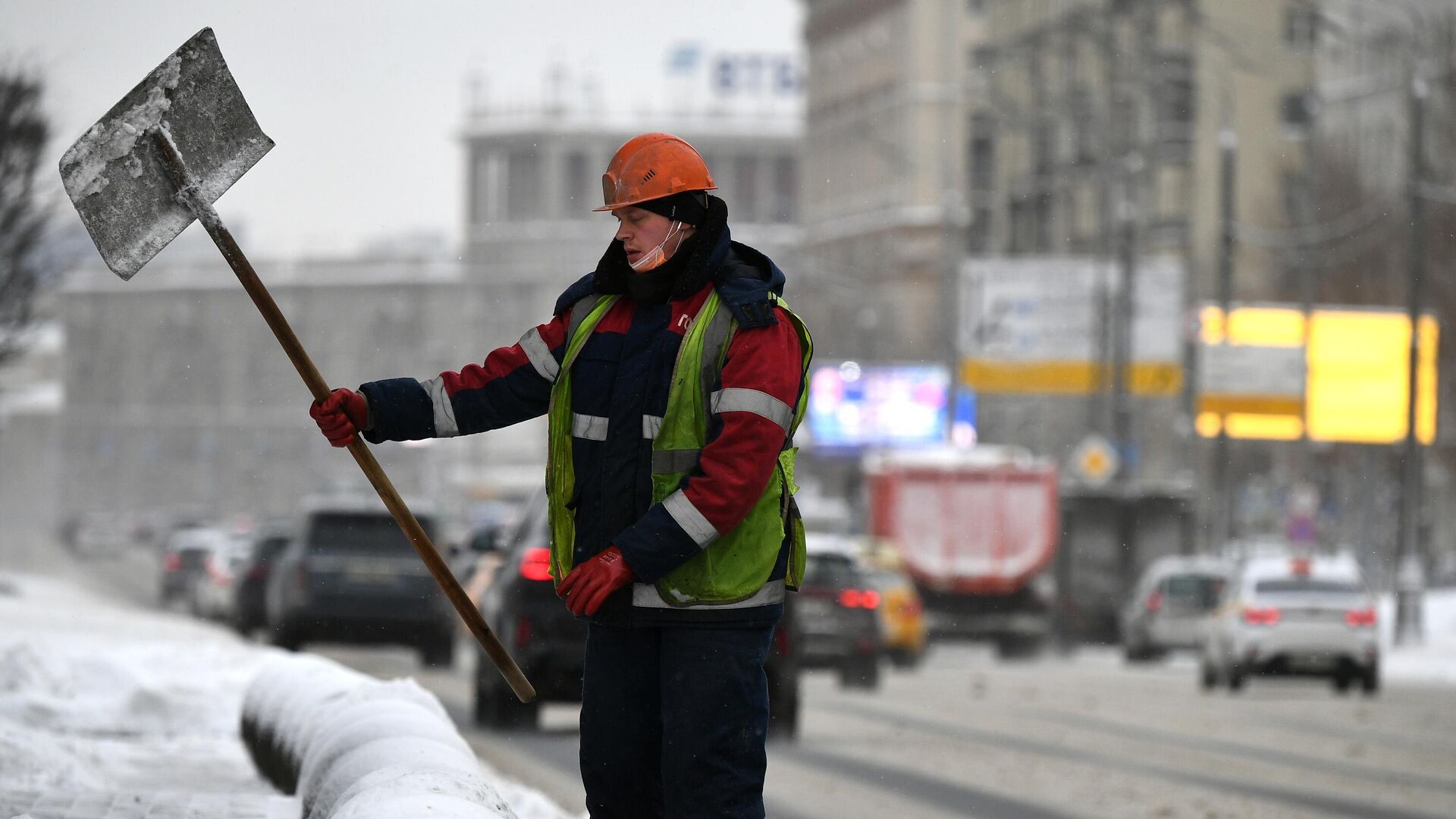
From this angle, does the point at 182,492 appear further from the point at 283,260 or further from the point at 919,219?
the point at 919,219

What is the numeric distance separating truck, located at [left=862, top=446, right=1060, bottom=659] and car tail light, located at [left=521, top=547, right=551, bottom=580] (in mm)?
25157

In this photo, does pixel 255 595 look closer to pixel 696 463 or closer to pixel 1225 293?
pixel 1225 293

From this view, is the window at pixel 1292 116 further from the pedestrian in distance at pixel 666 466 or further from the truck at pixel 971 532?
the pedestrian in distance at pixel 666 466

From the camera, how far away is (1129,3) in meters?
72.7

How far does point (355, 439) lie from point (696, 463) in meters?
0.79

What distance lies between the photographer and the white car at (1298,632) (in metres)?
26.6

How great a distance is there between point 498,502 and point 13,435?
4217cm

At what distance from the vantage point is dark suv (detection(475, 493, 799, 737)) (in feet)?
54.2

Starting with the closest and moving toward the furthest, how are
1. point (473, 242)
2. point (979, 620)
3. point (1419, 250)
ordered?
point (1419, 250) → point (979, 620) → point (473, 242)

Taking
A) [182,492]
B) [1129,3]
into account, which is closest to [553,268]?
[182,492]

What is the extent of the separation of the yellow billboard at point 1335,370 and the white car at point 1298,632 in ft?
69.0

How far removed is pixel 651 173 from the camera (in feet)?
19.9

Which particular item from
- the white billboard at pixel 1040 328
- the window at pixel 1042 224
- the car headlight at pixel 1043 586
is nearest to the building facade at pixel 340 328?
→ the window at pixel 1042 224

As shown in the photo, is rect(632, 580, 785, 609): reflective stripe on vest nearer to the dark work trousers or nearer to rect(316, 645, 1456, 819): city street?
the dark work trousers
